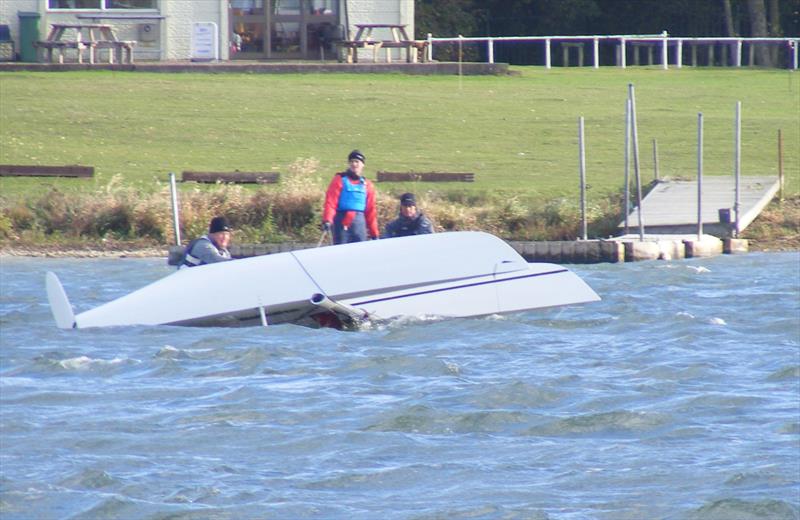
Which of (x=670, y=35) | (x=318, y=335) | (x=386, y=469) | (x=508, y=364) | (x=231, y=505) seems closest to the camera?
(x=231, y=505)

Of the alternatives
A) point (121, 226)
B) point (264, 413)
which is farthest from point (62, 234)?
point (264, 413)

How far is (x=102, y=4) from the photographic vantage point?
3700cm

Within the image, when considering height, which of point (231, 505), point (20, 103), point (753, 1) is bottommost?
point (231, 505)

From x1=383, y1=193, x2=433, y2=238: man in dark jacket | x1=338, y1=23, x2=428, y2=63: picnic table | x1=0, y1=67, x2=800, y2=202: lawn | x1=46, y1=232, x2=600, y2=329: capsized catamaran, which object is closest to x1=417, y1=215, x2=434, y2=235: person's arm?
x1=383, y1=193, x2=433, y2=238: man in dark jacket

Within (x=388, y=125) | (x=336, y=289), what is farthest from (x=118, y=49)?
(x=336, y=289)

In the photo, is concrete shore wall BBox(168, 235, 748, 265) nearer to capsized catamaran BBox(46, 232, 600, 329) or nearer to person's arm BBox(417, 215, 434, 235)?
person's arm BBox(417, 215, 434, 235)

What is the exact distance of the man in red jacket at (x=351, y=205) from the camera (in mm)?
17719

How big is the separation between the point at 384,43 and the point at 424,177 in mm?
12432

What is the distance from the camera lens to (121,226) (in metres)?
24.1

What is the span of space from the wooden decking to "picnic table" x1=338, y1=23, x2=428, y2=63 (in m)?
12.9

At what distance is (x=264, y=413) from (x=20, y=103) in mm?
20046

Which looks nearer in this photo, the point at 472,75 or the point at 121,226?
the point at 121,226

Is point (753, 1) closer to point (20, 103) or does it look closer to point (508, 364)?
point (20, 103)

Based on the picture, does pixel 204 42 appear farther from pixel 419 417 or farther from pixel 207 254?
pixel 419 417
